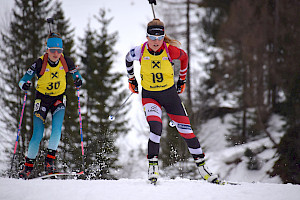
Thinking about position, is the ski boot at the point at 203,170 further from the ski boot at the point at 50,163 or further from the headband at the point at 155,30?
the ski boot at the point at 50,163

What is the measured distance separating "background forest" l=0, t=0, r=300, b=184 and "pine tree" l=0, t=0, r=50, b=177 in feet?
0.16

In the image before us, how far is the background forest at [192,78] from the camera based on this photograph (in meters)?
10.5

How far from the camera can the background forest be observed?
1049cm

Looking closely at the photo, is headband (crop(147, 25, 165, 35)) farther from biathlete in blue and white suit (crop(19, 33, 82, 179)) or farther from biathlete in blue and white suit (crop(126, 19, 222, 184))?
biathlete in blue and white suit (crop(19, 33, 82, 179))

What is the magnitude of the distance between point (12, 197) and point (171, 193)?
1664 mm

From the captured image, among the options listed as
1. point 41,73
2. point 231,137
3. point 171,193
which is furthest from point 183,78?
point 231,137

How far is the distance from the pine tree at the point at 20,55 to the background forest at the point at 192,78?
0.05 m

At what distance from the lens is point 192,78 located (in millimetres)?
12977

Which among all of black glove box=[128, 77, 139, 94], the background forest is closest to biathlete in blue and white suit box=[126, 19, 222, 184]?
black glove box=[128, 77, 139, 94]

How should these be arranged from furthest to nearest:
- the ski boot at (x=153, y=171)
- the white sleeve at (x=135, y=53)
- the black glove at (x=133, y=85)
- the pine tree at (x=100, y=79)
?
the pine tree at (x=100, y=79) < the black glove at (x=133, y=85) < the white sleeve at (x=135, y=53) < the ski boot at (x=153, y=171)

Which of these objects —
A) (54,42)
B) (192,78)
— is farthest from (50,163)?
(192,78)

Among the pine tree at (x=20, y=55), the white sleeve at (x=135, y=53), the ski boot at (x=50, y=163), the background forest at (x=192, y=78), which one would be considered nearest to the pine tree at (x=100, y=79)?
the background forest at (x=192, y=78)

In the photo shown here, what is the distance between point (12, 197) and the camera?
2.69m

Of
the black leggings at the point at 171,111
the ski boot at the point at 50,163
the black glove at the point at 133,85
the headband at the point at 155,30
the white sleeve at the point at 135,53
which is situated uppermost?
the headband at the point at 155,30
